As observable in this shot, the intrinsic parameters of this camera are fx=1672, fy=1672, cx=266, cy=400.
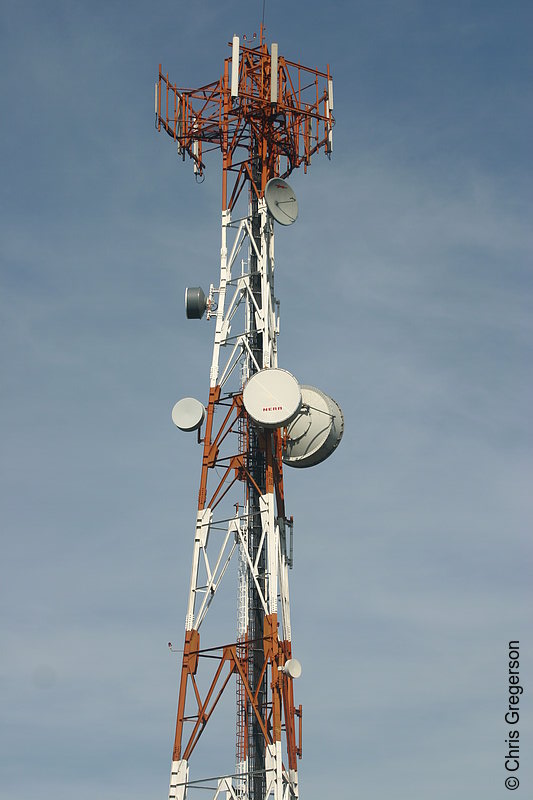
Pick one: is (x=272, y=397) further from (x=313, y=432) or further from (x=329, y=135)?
(x=329, y=135)

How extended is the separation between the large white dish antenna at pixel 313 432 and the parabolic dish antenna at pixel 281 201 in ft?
31.6

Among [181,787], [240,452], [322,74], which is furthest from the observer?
[322,74]

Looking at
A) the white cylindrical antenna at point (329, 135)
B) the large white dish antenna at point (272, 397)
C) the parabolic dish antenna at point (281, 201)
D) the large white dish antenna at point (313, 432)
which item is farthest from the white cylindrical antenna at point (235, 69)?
the large white dish antenna at point (313, 432)

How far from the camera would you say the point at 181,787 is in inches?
3214

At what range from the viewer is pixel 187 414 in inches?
3452

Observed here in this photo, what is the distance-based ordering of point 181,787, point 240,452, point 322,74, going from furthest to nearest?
point 322,74 → point 240,452 → point 181,787

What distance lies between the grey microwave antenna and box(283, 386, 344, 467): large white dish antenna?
701cm

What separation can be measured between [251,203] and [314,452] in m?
14.8

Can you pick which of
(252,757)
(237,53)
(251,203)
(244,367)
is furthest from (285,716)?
(237,53)

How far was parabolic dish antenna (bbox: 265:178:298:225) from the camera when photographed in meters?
90.9

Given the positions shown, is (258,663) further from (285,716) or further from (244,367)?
(244,367)

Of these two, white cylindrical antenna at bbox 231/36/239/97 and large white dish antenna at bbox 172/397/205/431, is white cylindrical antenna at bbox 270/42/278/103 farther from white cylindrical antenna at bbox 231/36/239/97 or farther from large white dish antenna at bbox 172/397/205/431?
large white dish antenna at bbox 172/397/205/431

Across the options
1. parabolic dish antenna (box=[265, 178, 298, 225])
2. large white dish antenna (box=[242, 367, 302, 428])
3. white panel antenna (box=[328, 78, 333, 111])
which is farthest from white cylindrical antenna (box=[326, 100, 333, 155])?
large white dish antenna (box=[242, 367, 302, 428])

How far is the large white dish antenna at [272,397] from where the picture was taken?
281ft
